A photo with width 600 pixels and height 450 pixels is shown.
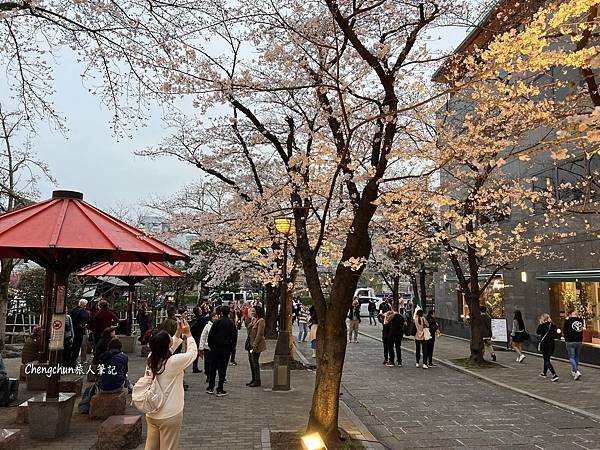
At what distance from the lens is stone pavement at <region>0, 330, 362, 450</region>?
6559 millimetres

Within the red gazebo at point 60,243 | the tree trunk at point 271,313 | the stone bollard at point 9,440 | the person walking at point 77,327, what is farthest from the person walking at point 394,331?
the stone bollard at point 9,440

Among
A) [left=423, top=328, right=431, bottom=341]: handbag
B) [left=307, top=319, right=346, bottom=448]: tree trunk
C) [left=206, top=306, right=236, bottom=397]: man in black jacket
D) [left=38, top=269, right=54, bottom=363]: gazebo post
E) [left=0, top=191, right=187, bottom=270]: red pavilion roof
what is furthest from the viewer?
[left=423, top=328, right=431, bottom=341]: handbag

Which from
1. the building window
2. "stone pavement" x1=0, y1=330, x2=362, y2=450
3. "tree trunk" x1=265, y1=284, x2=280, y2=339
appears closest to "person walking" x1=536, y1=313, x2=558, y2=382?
the building window

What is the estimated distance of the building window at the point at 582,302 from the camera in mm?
15430

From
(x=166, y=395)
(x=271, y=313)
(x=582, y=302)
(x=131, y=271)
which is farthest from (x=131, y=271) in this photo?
(x=582, y=302)

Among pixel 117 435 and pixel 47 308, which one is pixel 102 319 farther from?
pixel 117 435

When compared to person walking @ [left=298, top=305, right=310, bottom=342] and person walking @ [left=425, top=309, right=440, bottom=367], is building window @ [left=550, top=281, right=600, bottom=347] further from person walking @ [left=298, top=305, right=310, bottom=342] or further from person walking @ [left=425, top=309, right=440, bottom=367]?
person walking @ [left=298, top=305, right=310, bottom=342]

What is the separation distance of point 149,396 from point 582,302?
53.2ft

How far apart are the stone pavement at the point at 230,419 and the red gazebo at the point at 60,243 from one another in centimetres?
91

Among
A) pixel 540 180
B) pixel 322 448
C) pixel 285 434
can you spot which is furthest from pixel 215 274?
pixel 322 448

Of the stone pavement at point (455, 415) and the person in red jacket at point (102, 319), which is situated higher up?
the person in red jacket at point (102, 319)

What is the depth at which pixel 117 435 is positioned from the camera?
612 cm

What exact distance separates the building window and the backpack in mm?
15087

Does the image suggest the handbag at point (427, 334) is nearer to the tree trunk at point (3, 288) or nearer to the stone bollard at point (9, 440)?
the stone bollard at point (9, 440)
